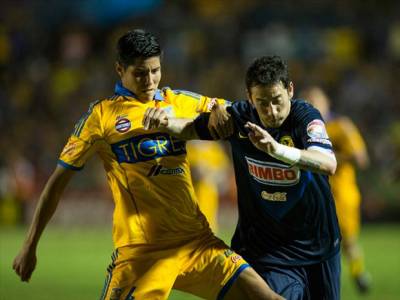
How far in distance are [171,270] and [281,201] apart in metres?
0.82

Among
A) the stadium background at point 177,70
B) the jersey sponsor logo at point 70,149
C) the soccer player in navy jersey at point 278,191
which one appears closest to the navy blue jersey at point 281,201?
the soccer player in navy jersey at point 278,191

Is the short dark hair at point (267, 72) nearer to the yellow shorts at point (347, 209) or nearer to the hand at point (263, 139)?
the hand at point (263, 139)

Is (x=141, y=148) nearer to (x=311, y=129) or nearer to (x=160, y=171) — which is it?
(x=160, y=171)

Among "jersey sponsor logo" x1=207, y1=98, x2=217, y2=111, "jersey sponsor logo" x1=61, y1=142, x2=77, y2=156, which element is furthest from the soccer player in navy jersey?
"jersey sponsor logo" x1=61, y1=142, x2=77, y2=156

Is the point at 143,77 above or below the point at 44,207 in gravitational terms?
above

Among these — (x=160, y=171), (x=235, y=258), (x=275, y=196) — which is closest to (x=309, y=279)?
(x=235, y=258)

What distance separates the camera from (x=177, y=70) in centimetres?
1827

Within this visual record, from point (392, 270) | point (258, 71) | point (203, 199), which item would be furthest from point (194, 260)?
point (203, 199)

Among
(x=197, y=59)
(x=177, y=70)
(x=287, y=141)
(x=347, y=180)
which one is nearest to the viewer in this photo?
(x=287, y=141)

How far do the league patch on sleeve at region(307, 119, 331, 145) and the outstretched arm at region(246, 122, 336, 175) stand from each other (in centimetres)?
12

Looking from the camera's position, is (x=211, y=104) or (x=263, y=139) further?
(x=211, y=104)

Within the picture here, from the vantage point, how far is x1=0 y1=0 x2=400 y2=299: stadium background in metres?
16.5

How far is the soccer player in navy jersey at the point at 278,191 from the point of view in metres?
5.12

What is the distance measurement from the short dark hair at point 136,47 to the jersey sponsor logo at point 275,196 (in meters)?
1.12
